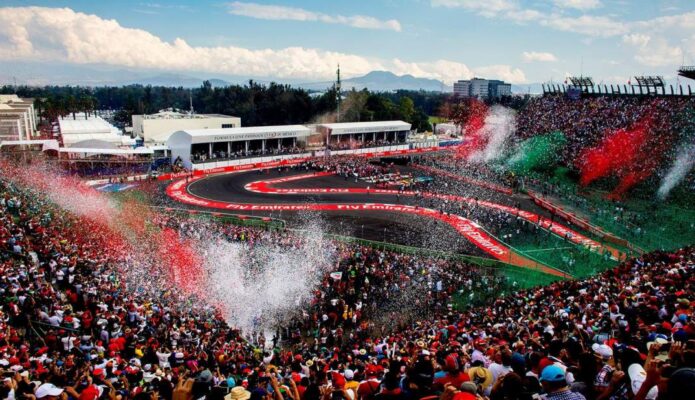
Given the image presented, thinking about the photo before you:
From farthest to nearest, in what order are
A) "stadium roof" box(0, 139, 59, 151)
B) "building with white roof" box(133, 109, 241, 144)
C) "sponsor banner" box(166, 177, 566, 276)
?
"building with white roof" box(133, 109, 241, 144) < "stadium roof" box(0, 139, 59, 151) < "sponsor banner" box(166, 177, 566, 276)

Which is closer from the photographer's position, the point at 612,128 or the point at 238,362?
the point at 238,362

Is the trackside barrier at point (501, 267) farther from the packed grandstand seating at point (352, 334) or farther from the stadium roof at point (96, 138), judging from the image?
the stadium roof at point (96, 138)

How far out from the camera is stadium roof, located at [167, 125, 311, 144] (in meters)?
55.9

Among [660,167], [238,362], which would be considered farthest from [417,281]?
[660,167]

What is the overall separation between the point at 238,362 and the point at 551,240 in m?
21.3

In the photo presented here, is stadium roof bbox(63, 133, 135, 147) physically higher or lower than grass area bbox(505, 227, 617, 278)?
higher

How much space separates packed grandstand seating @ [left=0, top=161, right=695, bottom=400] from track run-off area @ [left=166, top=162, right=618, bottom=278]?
564 cm

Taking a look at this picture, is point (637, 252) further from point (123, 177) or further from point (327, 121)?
point (327, 121)

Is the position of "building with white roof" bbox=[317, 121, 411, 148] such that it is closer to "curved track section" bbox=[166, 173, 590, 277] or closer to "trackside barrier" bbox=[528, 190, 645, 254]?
"curved track section" bbox=[166, 173, 590, 277]

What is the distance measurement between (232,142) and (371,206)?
29227 mm

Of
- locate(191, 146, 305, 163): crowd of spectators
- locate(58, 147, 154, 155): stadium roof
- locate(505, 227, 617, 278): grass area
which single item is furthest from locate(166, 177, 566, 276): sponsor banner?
locate(58, 147, 154, 155): stadium roof

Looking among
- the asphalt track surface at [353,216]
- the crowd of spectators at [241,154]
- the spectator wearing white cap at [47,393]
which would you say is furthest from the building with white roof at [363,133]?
the spectator wearing white cap at [47,393]

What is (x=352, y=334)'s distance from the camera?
17.4m

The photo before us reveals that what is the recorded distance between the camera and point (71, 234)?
2255 cm
